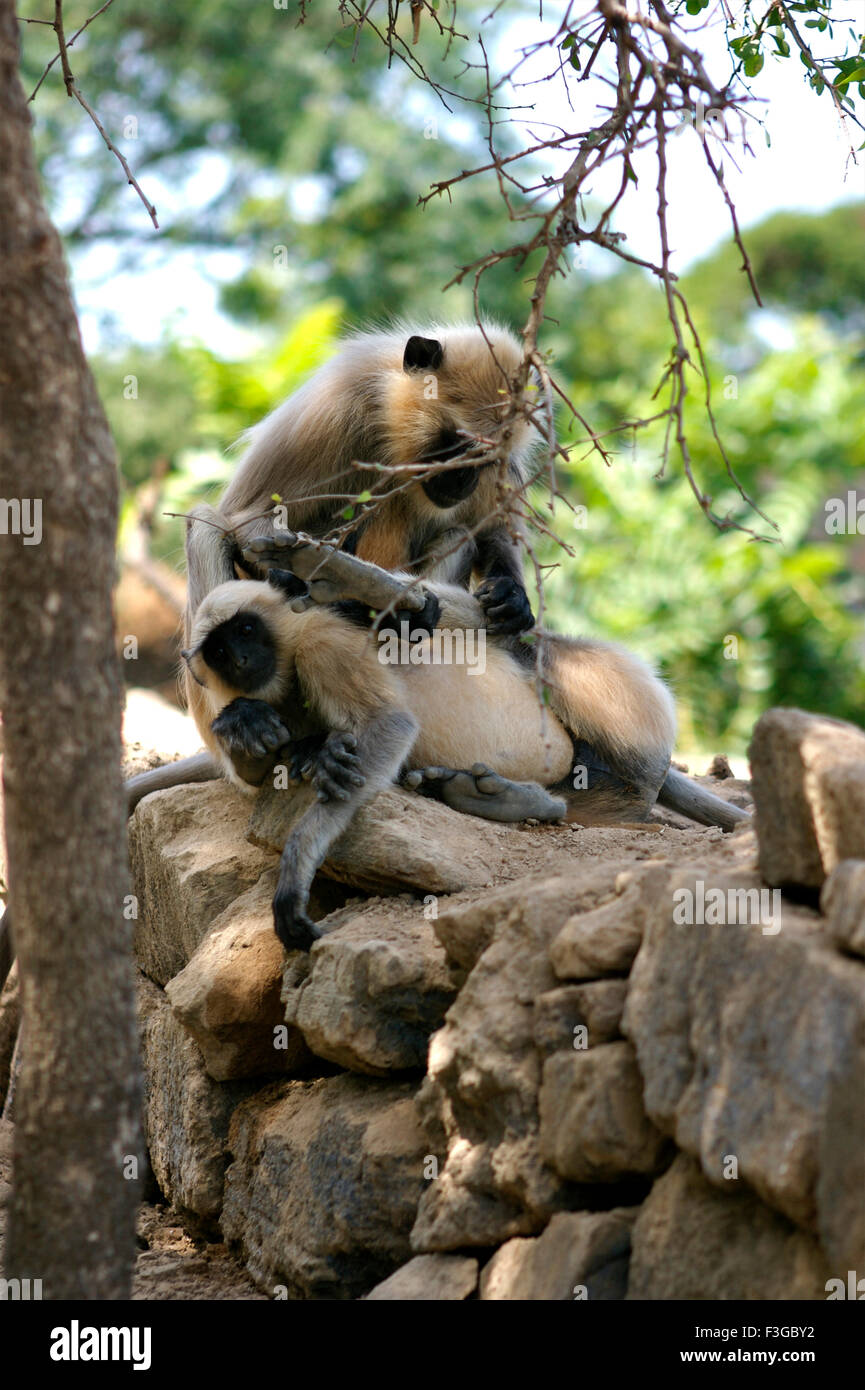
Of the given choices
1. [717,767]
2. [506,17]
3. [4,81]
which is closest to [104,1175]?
[4,81]

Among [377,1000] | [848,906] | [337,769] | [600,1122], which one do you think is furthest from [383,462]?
[848,906]

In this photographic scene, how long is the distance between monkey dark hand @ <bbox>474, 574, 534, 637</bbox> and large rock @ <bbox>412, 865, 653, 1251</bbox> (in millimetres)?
1356

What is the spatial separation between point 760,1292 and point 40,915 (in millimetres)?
1121

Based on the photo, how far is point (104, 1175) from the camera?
1.99m

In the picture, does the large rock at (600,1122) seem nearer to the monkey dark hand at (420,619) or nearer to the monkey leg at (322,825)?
the monkey leg at (322,825)

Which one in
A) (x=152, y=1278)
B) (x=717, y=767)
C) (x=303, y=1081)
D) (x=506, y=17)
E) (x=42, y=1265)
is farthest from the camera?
(x=506, y=17)

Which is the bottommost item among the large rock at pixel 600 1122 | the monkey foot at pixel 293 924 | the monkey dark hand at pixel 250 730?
the large rock at pixel 600 1122

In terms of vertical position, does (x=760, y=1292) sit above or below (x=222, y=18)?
below

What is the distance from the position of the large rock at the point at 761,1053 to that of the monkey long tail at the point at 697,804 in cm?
181

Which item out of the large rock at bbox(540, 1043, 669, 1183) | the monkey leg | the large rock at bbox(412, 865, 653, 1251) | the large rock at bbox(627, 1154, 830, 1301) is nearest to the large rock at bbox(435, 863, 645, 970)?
the large rock at bbox(412, 865, 653, 1251)

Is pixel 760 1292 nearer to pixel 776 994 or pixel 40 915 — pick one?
pixel 776 994

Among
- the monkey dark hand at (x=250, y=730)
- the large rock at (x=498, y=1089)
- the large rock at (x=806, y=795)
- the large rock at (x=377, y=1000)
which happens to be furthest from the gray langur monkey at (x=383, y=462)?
the large rock at (x=806, y=795)

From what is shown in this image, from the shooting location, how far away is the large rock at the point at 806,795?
1.88 metres

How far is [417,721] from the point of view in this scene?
328cm
